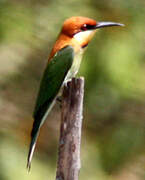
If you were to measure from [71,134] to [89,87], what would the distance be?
1408 millimetres

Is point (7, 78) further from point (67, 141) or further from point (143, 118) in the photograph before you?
point (67, 141)

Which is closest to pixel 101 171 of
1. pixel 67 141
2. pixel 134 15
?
pixel 134 15

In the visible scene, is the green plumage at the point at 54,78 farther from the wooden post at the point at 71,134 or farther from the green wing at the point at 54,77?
the wooden post at the point at 71,134

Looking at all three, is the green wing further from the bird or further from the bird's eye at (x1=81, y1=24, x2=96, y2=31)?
the bird's eye at (x1=81, y1=24, x2=96, y2=31)

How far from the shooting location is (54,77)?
179 inches

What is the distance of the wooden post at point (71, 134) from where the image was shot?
3.91 m

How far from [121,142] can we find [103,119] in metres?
0.27

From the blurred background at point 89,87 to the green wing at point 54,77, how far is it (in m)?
0.50

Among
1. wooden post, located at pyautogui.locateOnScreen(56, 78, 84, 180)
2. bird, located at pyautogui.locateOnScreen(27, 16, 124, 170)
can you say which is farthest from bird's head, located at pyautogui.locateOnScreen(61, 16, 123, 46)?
wooden post, located at pyautogui.locateOnScreen(56, 78, 84, 180)

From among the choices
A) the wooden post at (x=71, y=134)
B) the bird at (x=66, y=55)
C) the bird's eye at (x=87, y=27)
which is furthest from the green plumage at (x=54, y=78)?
the wooden post at (x=71, y=134)

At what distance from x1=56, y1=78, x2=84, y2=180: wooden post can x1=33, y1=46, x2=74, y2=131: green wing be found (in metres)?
0.41

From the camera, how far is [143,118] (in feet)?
18.6

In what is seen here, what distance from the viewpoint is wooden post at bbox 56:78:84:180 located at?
12.8 feet

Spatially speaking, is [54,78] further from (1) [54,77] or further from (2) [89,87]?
(2) [89,87]
